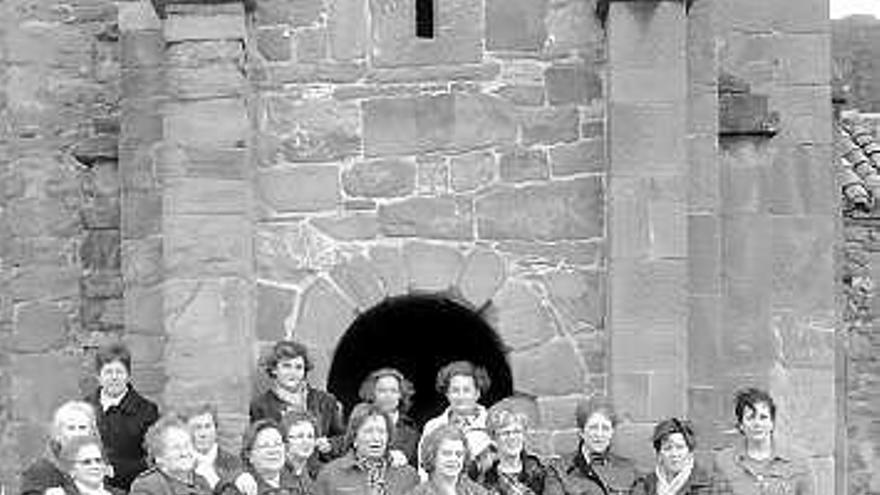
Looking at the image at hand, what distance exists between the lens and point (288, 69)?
47.5ft

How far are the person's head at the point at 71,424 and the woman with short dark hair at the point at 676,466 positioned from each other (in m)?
2.96

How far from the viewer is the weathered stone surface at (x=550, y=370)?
14352 mm

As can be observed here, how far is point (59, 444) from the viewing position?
11414mm

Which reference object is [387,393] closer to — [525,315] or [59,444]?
[525,315]

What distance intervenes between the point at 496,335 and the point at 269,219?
1.51 m

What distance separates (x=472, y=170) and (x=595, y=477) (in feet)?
7.67

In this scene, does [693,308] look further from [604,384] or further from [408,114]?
[408,114]

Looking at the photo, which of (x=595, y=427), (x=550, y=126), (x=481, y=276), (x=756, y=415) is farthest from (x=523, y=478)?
(x=550, y=126)

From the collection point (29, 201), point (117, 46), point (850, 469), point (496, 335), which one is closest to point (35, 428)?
point (29, 201)

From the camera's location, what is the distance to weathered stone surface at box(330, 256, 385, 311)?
47.2ft

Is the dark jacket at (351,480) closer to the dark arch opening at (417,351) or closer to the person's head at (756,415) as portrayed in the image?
the person's head at (756,415)

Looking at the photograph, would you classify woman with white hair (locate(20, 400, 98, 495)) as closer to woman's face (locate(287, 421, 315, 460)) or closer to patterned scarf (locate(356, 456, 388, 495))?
woman's face (locate(287, 421, 315, 460))

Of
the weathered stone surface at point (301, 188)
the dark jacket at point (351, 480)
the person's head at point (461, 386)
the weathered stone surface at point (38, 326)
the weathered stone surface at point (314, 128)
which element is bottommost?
the dark jacket at point (351, 480)

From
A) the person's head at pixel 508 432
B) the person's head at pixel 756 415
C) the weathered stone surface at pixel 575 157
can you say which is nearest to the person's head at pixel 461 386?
the person's head at pixel 508 432
